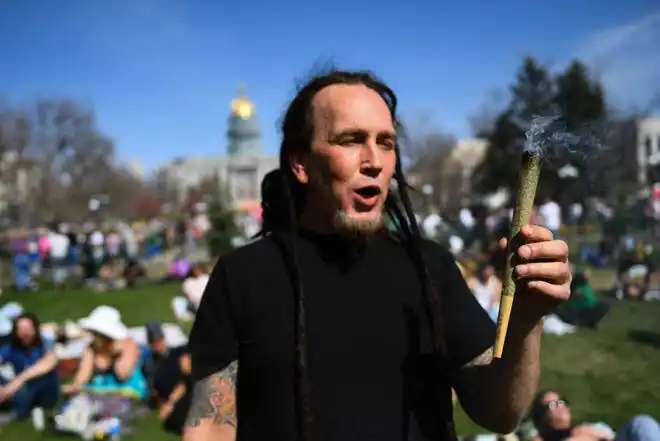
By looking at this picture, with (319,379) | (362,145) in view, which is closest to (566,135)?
(362,145)

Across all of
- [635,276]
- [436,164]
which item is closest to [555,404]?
[635,276]

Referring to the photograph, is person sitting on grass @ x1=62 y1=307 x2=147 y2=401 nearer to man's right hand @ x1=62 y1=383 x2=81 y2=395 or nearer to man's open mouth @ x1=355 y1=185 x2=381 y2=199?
man's right hand @ x1=62 y1=383 x2=81 y2=395

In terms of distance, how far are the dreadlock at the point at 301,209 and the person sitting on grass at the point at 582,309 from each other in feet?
23.9

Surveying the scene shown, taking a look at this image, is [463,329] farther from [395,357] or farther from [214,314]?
[214,314]

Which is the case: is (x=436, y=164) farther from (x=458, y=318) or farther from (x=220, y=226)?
(x=458, y=318)

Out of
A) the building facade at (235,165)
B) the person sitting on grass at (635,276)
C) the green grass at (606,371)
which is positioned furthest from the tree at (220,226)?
the building facade at (235,165)

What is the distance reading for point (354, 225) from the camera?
1.68 meters

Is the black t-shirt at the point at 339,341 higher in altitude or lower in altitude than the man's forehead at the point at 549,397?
higher

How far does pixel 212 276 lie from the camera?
1.71 m

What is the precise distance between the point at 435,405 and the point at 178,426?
4.61 meters

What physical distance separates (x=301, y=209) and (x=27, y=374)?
543 cm

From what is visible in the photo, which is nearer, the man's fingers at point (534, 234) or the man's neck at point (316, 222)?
the man's fingers at point (534, 234)

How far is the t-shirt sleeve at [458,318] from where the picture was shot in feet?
5.40

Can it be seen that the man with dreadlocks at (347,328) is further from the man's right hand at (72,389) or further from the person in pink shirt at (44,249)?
the person in pink shirt at (44,249)
